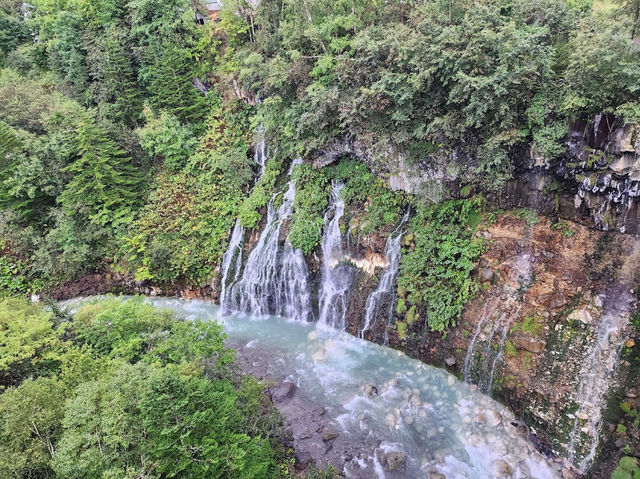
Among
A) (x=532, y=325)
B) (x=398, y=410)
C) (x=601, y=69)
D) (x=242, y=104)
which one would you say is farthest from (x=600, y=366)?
(x=242, y=104)

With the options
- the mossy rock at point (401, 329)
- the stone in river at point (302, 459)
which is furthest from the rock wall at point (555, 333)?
the stone in river at point (302, 459)

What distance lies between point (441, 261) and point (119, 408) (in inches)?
376

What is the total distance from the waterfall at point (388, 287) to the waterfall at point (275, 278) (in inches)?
111

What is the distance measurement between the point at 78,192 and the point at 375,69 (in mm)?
14113

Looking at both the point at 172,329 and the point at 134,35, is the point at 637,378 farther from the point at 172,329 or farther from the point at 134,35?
the point at 134,35

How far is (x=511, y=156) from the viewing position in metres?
10.7

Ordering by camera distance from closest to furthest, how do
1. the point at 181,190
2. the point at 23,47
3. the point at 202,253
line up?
the point at 202,253, the point at 181,190, the point at 23,47

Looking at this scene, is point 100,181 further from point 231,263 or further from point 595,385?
point 595,385

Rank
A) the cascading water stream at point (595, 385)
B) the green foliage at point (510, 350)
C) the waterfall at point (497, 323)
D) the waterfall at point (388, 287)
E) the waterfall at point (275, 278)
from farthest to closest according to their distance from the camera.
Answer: the waterfall at point (275, 278)
the waterfall at point (388, 287)
the waterfall at point (497, 323)
the green foliage at point (510, 350)
the cascading water stream at point (595, 385)

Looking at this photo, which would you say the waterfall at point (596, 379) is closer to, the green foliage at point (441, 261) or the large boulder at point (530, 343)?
the large boulder at point (530, 343)

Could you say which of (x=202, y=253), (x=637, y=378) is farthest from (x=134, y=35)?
(x=637, y=378)

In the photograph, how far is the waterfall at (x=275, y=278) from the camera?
14781 millimetres

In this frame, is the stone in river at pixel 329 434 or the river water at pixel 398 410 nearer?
the river water at pixel 398 410

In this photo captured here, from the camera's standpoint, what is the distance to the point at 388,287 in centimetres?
1273
